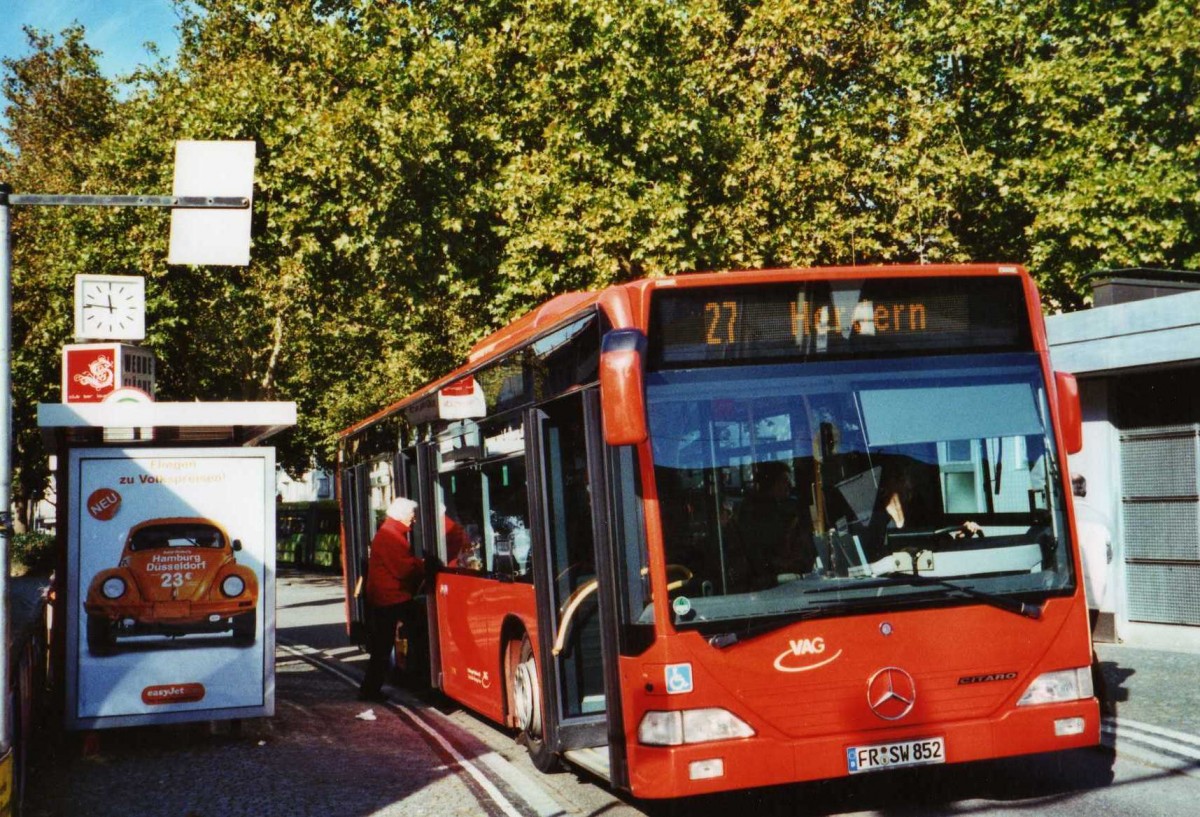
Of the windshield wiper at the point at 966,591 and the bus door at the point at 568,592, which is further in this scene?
the bus door at the point at 568,592

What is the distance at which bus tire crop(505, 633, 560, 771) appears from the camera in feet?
28.3

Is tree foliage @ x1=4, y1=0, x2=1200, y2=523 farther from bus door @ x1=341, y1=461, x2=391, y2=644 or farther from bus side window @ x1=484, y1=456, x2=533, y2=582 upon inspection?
bus side window @ x1=484, y1=456, x2=533, y2=582

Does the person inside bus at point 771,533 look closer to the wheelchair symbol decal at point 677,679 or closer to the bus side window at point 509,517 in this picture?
the wheelchair symbol decal at point 677,679

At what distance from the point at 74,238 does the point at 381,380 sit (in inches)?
747

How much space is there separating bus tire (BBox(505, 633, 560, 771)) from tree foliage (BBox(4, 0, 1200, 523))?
10505 millimetres

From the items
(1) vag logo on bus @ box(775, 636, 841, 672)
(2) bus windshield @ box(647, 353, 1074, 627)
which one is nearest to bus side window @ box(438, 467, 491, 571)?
(2) bus windshield @ box(647, 353, 1074, 627)

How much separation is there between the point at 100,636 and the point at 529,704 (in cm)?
349

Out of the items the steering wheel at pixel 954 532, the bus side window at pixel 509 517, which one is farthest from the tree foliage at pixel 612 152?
the steering wheel at pixel 954 532

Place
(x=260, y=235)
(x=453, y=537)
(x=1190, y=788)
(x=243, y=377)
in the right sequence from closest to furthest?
1. (x=1190, y=788)
2. (x=453, y=537)
3. (x=260, y=235)
4. (x=243, y=377)

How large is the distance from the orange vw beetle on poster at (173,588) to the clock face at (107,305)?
2.87 m

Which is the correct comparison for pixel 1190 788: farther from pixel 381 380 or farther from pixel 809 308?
pixel 381 380

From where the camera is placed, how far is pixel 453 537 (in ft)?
36.4

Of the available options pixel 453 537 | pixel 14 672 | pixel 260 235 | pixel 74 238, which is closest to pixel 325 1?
pixel 260 235

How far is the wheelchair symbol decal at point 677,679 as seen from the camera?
6438mm
